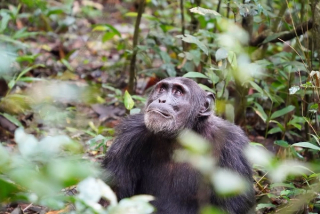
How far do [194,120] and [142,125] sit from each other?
0.63 m

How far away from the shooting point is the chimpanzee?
5570 millimetres

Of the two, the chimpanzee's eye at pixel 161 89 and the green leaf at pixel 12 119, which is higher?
the chimpanzee's eye at pixel 161 89

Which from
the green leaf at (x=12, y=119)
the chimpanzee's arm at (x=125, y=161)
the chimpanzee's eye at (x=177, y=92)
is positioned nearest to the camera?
the chimpanzee's arm at (x=125, y=161)

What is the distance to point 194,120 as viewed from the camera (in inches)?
235

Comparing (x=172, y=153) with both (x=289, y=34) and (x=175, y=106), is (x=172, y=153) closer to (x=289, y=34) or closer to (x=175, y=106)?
(x=175, y=106)

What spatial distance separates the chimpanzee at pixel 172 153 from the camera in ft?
18.3

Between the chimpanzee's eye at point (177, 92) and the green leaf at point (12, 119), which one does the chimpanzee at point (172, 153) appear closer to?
the chimpanzee's eye at point (177, 92)

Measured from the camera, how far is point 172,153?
230 inches

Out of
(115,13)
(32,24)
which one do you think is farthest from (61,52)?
(115,13)

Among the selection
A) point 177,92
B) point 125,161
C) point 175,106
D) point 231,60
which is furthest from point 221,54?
point 125,161

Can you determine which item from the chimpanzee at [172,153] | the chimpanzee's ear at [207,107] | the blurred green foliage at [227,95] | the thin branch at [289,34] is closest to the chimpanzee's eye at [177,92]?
the chimpanzee at [172,153]

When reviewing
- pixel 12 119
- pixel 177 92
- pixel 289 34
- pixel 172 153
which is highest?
pixel 289 34

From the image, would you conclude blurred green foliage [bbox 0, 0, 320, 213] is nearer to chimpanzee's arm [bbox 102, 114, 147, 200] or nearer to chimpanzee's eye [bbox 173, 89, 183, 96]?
chimpanzee's arm [bbox 102, 114, 147, 200]

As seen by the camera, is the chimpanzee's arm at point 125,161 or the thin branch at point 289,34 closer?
the chimpanzee's arm at point 125,161
